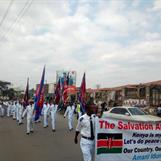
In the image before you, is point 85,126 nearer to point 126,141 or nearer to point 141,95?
point 126,141

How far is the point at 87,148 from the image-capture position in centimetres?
856

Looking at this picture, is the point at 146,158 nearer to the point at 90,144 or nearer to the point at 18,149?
→ the point at 90,144

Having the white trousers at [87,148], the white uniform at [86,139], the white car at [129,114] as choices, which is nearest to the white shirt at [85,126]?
the white uniform at [86,139]

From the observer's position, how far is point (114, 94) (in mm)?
45156

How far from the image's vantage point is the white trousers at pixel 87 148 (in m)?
8.45

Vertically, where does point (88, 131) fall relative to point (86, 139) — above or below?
above

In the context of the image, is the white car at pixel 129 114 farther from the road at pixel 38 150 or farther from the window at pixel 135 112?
the road at pixel 38 150

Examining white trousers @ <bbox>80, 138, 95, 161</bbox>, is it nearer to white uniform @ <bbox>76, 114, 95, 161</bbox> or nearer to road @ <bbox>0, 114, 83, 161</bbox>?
white uniform @ <bbox>76, 114, 95, 161</bbox>

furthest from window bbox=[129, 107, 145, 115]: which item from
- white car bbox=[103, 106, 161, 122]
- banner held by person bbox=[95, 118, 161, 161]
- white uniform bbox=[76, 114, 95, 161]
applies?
white uniform bbox=[76, 114, 95, 161]

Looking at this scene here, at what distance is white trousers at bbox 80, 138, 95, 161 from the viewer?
27.7ft

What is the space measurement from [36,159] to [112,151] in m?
2.96

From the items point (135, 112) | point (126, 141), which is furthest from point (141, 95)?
point (126, 141)

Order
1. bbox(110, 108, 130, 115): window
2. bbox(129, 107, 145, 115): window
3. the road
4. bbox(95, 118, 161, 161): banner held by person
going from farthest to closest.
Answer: bbox(110, 108, 130, 115): window
bbox(129, 107, 145, 115): window
the road
bbox(95, 118, 161, 161): banner held by person

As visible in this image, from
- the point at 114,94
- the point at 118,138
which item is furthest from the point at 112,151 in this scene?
the point at 114,94
